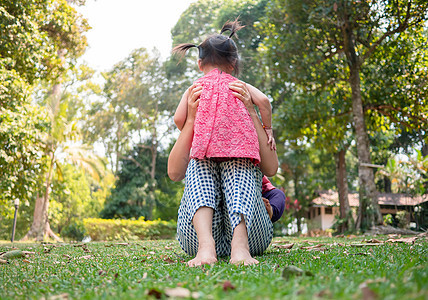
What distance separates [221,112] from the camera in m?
2.31

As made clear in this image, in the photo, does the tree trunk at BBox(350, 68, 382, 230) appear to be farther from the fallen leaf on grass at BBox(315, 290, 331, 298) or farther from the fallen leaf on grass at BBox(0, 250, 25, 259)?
the fallen leaf on grass at BBox(315, 290, 331, 298)

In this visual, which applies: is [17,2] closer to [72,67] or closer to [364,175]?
[72,67]

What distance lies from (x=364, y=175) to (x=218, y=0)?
16.5m

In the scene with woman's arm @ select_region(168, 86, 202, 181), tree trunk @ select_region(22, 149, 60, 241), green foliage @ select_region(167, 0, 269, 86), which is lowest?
tree trunk @ select_region(22, 149, 60, 241)

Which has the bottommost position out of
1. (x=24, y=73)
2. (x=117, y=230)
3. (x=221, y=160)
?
(x=117, y=230)

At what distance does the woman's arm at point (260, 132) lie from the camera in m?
2.40

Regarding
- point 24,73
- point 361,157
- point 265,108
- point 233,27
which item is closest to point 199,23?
point 24,73

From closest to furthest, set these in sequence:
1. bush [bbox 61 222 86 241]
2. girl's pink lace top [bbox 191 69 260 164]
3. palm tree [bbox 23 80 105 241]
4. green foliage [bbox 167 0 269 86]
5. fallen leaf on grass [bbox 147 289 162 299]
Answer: fallen leaf on grass [bbox 147 289 162 299]
girl's pink lace top [bbox 191 69 260 164]
palm tree [bbox 23 80 105 241]
green foliage [bbox 167 0 269 86]
bush [bbox 61 222 86 241]

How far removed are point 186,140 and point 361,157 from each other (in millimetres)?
6809

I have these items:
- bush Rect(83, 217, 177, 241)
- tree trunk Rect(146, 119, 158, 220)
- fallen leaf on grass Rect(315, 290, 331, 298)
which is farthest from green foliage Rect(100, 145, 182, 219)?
fallen leaf on grass Rect(315, 290, 331, 298)

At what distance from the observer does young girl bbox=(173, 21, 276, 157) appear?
2225mm

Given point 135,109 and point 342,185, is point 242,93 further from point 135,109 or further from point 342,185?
point 135,109

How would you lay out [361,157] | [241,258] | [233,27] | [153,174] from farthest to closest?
[153,174], [361,157], [233,27], [241,258]

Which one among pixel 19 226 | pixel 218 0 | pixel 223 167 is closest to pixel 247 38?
pixel 218 0
